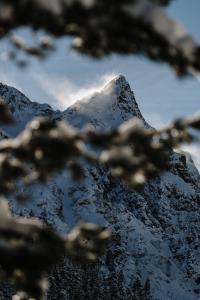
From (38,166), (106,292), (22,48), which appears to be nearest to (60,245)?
(38,166)

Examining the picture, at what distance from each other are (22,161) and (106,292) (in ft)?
617

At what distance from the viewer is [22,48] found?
7012mm

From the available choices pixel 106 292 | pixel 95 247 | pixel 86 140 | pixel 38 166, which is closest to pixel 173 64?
pixel 86 140

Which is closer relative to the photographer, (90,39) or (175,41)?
(175,41)

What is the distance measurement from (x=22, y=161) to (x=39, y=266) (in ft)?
4.97

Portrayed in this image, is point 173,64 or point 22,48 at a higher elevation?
point 22,48

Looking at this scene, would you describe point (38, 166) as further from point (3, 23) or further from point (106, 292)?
point (106, 292)

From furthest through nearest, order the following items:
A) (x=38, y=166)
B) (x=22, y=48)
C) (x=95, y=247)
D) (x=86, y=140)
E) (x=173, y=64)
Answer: (x=22, y=48)
(x=95, y=247)
(x=38, y=166)
(x=86, y=140)
(x=173, y=64)

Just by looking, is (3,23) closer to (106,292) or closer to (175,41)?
(175,41)

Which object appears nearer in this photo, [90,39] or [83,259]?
[90,39]

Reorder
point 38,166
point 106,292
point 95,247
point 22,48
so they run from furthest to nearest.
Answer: point 106,292 → point 22,48 → point 95,247 → point 38,166

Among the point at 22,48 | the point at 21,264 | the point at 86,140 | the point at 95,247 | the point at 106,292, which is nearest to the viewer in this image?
the point at 21,264

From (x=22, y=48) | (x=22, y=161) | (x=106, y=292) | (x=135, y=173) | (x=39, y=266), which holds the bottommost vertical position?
(x=39, y=266)

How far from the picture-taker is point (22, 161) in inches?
229
